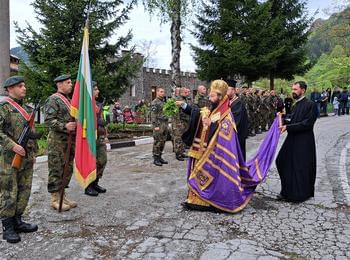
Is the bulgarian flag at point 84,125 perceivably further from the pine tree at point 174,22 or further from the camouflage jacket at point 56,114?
the pine tree at point 174,22

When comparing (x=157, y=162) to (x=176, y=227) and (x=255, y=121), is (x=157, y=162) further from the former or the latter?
(x=255, y=121)

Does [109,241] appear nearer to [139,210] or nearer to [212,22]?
[139,210]

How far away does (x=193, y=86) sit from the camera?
4878 centimetres

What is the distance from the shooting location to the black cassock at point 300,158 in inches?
235

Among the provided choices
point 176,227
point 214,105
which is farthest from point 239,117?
point 176,227

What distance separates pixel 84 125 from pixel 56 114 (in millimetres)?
444

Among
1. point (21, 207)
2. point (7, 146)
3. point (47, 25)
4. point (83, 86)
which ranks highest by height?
point (47, 25)

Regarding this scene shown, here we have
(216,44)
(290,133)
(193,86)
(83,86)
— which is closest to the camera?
(83,86)

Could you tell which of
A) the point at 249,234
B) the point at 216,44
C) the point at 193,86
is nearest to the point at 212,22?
the point at 216,44

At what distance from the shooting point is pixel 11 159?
4457 mm

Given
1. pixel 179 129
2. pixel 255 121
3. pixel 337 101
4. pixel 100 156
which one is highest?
pixel 337 101

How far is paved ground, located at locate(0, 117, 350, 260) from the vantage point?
4.11m

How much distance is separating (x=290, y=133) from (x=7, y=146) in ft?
13.8

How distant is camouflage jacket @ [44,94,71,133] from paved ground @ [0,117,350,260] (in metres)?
1.24
